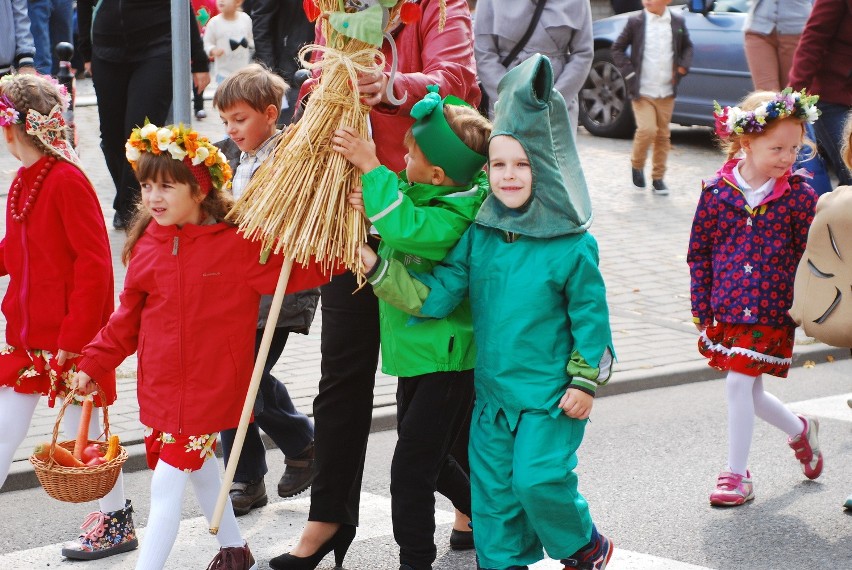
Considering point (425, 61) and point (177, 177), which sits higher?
point (425, 61)

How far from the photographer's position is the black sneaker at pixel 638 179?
13.2 metres

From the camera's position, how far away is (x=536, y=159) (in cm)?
409

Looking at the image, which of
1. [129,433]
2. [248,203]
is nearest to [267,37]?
[129,433]

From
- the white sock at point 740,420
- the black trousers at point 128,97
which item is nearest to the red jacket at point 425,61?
the white sock at point 740,420

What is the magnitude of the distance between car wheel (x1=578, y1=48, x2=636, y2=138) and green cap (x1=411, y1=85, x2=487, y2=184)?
11.2m

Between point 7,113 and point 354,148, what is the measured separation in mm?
1551

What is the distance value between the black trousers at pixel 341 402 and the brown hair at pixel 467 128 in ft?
2.18

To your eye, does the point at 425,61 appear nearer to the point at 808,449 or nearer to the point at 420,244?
the point at 420,244

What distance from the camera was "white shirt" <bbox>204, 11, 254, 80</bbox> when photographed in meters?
14.4

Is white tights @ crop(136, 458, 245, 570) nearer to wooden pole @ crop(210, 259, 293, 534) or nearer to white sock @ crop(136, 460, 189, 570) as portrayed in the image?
white sock @ crop(136, 460, 189, 570)

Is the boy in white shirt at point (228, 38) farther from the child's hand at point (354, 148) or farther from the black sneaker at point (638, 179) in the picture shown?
the child's hand at point (354, 148)

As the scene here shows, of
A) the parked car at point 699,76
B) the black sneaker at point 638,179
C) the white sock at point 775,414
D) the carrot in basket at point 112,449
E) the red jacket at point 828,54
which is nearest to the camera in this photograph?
the carrot in basket at point 112,449

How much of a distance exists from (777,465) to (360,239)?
9.66ft

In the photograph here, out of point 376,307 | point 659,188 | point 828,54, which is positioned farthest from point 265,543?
point 659,188
